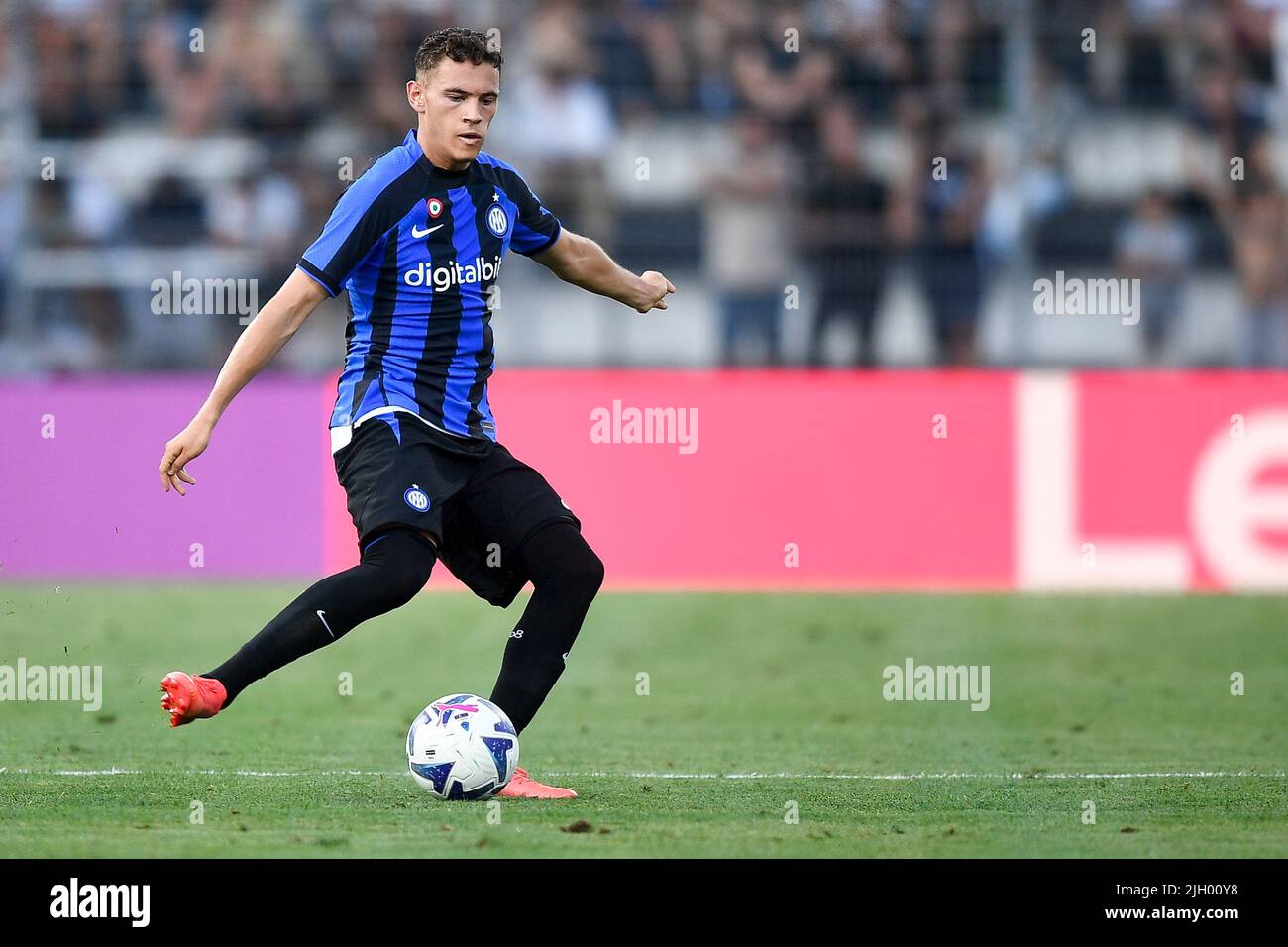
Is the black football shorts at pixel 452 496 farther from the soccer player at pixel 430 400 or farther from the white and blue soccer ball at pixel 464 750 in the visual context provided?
the white and blue soccer ball at pixel 464 750

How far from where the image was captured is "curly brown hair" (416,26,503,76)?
6344mm

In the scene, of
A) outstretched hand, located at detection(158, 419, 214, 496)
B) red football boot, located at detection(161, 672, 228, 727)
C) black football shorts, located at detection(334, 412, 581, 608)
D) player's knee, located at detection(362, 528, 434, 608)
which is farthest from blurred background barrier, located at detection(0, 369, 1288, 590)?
red football boot, located at detection(161, 672, 228, 727)

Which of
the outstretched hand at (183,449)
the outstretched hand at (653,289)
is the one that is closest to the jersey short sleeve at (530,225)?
the outstretched hand at (653,289)

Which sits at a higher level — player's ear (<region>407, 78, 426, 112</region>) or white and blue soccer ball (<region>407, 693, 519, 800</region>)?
player's ear (<region>407, 78, 426, 112</region>)

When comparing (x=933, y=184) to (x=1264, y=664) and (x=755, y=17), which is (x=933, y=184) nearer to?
(x=755, y=17)

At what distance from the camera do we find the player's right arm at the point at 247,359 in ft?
19.9

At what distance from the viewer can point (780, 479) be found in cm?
1382

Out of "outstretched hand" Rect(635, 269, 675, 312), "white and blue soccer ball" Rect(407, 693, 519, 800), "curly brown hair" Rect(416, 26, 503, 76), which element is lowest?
"white and blue soccer ball" Rect(407, 693, 519, 800)

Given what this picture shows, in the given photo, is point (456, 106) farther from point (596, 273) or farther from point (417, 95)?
point (596, 273)

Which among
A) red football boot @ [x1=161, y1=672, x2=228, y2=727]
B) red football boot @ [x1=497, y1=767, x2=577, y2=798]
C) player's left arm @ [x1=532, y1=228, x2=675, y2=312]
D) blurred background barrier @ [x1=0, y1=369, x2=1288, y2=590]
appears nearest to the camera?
red football boot @ [x1=161, y1=672, x2=228, y2=727]

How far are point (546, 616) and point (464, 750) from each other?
54 cm

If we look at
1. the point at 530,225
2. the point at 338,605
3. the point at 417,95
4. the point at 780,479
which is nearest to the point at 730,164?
the point at 780,479

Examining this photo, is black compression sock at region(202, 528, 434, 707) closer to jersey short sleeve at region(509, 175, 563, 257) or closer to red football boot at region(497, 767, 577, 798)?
red football boot at region(497, 767, 577, 798)

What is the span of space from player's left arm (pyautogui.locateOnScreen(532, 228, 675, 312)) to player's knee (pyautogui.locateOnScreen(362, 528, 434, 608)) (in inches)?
49.3
